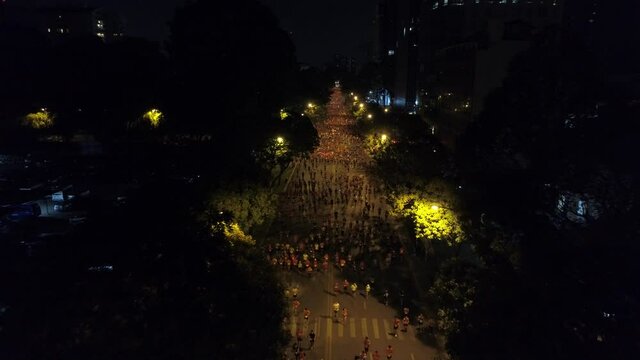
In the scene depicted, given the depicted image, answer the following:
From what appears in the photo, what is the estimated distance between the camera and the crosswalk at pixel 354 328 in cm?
Answer: 1997

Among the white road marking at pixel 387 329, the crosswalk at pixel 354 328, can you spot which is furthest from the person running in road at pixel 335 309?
the white road marking at pixel 387 329

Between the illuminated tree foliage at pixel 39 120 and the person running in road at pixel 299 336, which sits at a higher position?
the illuminated tree foliage at pixel 39 120

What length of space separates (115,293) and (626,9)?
285 feet

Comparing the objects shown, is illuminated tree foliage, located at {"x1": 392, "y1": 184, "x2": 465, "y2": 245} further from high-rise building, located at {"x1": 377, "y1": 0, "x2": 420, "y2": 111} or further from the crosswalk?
high-rise building, located at {"x1": 377, "y1": 0, "x2": 420, "y2": 111}

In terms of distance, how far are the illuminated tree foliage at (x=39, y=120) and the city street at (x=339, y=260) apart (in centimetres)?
2843

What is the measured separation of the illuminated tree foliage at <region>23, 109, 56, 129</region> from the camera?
5222 centimetres

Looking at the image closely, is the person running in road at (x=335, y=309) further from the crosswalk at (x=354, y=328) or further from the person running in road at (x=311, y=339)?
the person running in road at (x=311, y=339)

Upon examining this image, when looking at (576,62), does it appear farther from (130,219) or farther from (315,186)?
(315,186)

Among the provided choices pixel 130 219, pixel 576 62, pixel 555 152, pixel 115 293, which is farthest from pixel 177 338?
pixel 576 62

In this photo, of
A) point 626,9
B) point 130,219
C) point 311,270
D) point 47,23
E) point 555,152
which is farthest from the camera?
point 47,23

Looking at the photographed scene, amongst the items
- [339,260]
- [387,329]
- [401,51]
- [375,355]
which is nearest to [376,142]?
[339,260]

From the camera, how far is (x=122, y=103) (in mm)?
50531

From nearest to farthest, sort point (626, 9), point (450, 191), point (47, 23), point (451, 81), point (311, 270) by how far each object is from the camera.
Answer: point (450, 191) < point (311, 270) < point (451, 81) < point (626, 9) < point (47, 23)

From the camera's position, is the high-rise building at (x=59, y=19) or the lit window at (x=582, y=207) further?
the high-rise building at (x=59, y=19)
